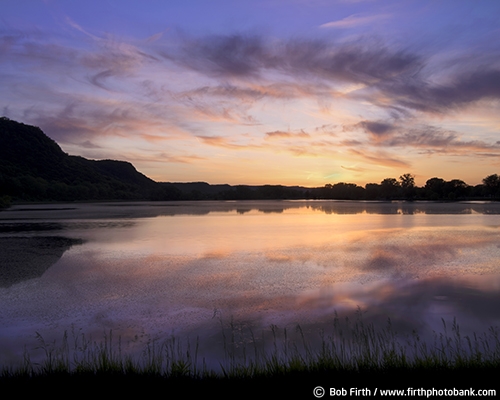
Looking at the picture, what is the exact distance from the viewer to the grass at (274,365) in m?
4.66

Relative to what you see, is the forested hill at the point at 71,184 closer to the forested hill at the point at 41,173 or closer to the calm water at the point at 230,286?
the forested hill at the point at 41,173

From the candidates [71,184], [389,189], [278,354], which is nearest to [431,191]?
[389,189]

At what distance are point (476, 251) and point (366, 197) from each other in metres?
127

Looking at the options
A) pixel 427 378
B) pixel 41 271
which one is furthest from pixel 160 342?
pixel 41 271

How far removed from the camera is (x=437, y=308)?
778cm

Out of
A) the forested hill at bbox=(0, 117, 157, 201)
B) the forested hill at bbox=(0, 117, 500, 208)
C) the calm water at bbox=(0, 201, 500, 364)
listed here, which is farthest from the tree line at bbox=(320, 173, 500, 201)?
the calm water at bbox=(0, 201, 500, 364)

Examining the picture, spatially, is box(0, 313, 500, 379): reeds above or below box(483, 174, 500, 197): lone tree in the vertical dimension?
below

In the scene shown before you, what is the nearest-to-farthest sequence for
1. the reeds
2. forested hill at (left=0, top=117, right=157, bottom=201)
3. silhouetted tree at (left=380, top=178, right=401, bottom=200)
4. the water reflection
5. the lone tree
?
the reeds < the water reflection < forested hill at (left=0, top=117, right=157, bottom=201) < the lone tree < silhouetted tree at (left=380, top=178, right=401, bottom=200)

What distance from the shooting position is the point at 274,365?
198 inches

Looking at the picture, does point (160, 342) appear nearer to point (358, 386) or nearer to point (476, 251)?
point (358, 386)

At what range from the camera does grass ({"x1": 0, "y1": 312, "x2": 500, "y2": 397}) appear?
4.66 metres

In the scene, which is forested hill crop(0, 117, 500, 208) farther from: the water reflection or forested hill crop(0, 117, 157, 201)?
the water reflection

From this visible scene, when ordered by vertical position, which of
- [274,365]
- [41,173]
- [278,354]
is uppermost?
[41,173]

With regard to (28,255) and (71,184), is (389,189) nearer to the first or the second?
(71,184)
